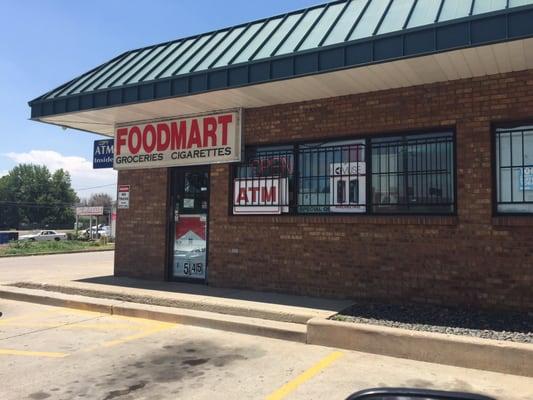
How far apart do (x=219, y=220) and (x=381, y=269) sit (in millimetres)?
3467

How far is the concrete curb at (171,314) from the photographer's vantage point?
6.96m

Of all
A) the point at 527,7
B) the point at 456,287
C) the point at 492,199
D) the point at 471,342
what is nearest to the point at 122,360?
the point at 471,342

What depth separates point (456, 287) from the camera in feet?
24.9

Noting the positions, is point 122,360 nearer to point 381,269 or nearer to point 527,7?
point 381,269

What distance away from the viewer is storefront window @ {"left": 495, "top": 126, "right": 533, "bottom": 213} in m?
7.34

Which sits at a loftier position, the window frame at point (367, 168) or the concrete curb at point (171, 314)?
the window frame at point (367, 168)

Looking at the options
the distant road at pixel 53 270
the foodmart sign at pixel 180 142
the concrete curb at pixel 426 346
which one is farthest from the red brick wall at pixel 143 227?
the concrete curb at pixel 426 346

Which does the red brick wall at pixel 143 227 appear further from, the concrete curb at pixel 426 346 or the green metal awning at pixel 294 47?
the concrete curb at pixel 426 346

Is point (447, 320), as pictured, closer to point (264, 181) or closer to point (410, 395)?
point (264, 181)

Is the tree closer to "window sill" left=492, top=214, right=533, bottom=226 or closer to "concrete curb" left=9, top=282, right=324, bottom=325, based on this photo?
"concrete curb" left=9, top=282, right=324, bottom=325

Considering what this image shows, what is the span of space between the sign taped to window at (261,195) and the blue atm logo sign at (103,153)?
4.34 meters

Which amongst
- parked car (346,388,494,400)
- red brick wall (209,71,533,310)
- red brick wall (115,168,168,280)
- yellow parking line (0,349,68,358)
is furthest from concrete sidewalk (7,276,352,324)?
parked car (346,388,494,400)

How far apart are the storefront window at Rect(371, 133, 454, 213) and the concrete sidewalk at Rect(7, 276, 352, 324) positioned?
194 centimetres

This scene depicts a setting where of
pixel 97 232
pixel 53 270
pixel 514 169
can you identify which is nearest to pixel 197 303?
pixel 514 169
